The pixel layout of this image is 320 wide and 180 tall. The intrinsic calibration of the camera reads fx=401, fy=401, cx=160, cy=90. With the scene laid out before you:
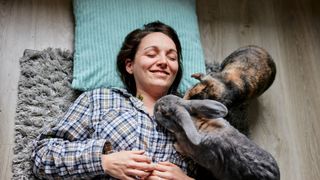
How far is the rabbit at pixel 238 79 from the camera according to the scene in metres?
1.47

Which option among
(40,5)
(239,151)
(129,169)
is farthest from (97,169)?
(40,5)

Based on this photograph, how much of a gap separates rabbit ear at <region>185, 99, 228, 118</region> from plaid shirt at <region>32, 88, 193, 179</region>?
19 cm

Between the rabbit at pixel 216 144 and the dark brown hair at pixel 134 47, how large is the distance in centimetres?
36

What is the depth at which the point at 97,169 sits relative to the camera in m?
1.33

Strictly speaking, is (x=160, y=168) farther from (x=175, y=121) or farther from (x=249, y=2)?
(x=249, y=2)

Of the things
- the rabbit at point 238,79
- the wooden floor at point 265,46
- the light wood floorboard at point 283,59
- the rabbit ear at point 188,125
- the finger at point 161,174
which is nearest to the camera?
the rabbit ear at point 188,125

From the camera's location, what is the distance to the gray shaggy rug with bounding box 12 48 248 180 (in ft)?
4.90

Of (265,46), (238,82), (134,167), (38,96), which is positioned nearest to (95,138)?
(134,167)

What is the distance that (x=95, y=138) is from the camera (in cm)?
144

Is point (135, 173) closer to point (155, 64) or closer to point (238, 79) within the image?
point (155, 64)

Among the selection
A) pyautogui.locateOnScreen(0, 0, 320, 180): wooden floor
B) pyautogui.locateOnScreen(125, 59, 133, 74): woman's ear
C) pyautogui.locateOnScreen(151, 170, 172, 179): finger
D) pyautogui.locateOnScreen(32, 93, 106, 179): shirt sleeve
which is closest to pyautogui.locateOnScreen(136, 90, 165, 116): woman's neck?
pyautogui.locateOnScreen(125, 59, 133, 74): woman's ear

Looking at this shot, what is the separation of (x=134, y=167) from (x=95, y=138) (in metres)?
0.22

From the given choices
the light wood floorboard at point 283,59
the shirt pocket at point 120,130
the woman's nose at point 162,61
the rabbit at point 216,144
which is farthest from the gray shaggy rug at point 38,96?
the light wood floorboard at point 283,59

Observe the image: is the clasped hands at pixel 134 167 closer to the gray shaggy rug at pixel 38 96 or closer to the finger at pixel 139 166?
the finger at pixel 139 166
